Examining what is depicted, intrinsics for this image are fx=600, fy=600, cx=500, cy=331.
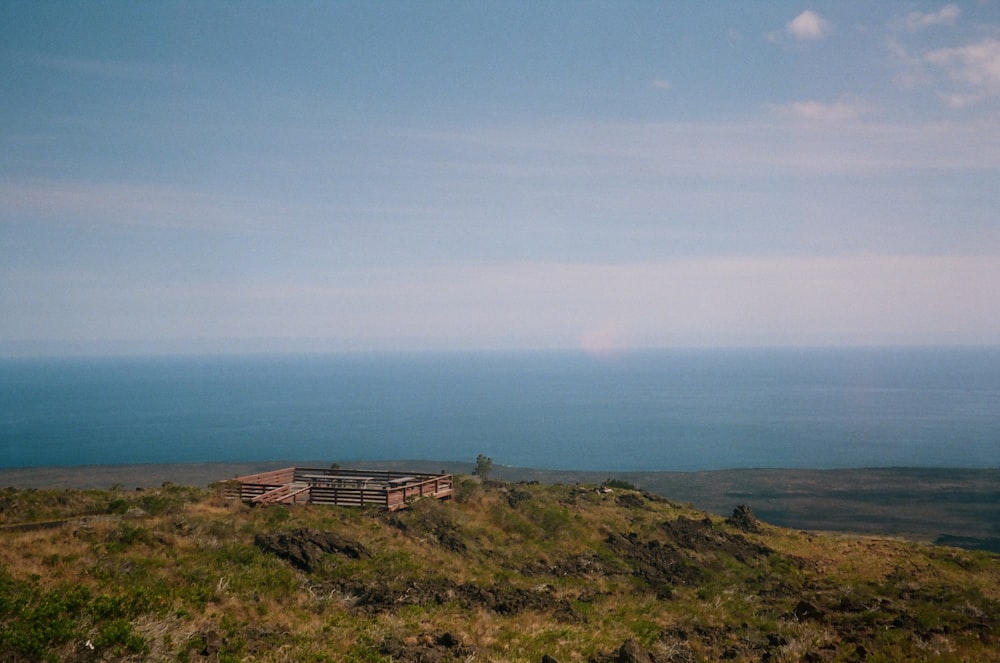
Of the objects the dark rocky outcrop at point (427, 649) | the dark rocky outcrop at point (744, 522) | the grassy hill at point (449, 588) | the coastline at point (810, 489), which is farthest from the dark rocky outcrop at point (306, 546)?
the coastline at point (810, 489)

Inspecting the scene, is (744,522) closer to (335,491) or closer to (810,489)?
(335,491)

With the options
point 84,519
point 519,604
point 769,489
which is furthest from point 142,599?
point 769,489

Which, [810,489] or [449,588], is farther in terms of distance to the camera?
[810,489]

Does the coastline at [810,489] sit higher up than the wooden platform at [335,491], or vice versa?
the wooden platform at [335,491]

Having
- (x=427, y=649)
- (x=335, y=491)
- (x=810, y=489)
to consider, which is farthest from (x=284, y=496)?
(x=810, y=489)

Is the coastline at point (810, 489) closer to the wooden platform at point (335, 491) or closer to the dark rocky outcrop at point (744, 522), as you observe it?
the dark rocky outcrop at point (744, 522)
